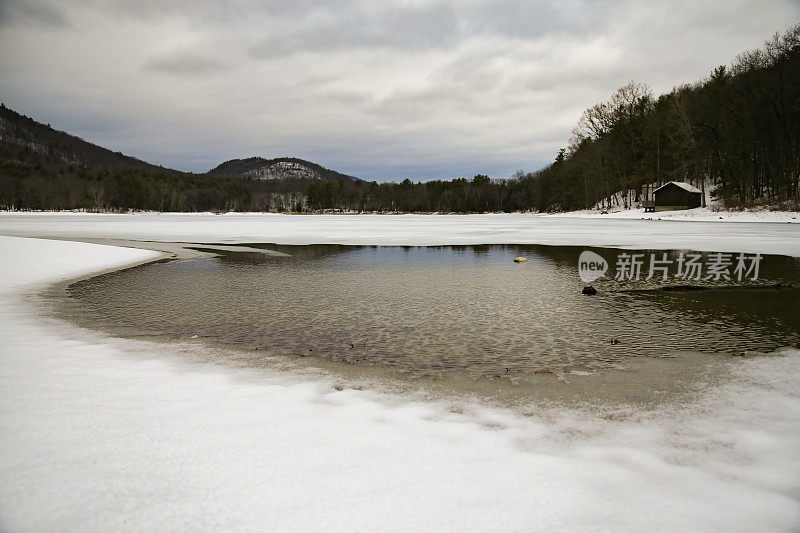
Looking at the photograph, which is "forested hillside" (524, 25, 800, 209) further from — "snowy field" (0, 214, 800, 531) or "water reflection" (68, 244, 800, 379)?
"snowy field" (0, 214, 800, 531)

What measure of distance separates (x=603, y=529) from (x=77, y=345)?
6503 millimetres

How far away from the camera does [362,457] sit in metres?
3.30

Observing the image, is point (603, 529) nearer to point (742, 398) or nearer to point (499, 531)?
Result: point (499, 531)

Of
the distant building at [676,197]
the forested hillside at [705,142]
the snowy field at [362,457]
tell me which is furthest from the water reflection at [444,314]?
the distant building at [676,197]

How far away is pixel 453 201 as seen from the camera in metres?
136

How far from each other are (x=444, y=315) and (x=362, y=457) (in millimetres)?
5174

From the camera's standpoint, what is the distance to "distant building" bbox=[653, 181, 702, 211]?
56531 millimetres

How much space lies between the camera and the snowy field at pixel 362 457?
8.61 feet

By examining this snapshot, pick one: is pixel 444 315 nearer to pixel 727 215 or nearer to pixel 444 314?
pixel 444 314

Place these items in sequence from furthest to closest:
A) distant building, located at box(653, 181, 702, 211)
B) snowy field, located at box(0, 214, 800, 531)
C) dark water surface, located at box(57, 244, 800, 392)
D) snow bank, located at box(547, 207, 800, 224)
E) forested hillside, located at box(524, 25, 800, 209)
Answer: distant building, located at box(653, 181, 702, 211), forested hillside, located at box(524, 25, 800, 209), snow bank, located at box(547, 207, 800, 224), dark water surface, located at box(57, 244, 800, 392), snowy field, located at box(0, 214, 800, 531)

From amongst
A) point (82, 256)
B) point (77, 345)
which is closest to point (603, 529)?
point (77, 345)

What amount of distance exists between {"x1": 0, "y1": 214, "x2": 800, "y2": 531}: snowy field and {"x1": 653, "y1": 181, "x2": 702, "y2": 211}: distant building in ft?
198

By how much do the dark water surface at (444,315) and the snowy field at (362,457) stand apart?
48.8 inches

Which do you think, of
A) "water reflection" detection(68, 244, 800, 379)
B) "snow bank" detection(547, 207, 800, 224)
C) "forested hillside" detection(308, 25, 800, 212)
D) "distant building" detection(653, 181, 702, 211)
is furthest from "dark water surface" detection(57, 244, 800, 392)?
"distant building" detection(653, 181, 702, 211)
